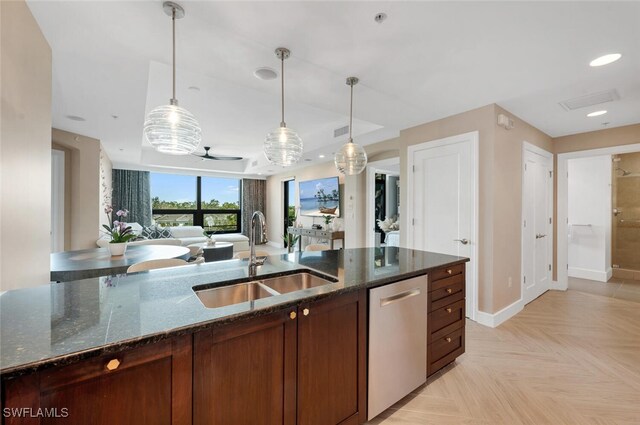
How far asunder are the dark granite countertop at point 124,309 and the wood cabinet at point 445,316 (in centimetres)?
24

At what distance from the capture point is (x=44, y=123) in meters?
1.75

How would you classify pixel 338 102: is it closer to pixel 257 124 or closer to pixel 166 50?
pixel 166 50

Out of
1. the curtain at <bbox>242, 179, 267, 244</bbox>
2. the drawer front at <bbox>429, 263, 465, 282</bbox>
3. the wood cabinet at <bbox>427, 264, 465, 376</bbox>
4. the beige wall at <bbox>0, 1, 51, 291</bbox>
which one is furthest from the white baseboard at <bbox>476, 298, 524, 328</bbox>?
the curtain at <bbox>242, 179, 267, 244</bbox>

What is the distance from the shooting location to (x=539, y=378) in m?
2.11

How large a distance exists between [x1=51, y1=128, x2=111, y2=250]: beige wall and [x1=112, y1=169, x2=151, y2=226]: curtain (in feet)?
10.5

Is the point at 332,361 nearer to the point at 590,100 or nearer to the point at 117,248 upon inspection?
the point at 117,248

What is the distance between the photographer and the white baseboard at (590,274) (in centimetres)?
468

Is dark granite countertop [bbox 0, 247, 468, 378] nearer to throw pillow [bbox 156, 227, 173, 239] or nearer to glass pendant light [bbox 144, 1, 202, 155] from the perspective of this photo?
glass pendant light [bbox 144, 1, 202, 155]

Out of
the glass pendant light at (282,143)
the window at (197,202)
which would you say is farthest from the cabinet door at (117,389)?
the window at (197,202)

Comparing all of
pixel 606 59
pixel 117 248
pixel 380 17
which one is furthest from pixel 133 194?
pixel 606 59

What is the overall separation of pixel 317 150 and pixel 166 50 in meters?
3.70

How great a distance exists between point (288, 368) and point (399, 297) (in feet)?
2.68

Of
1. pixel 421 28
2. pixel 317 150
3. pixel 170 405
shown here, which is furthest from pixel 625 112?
pixel 170 405

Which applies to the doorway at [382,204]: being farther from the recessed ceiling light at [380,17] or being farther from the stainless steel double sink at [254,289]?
the stainless steel double sink at [254,289]
